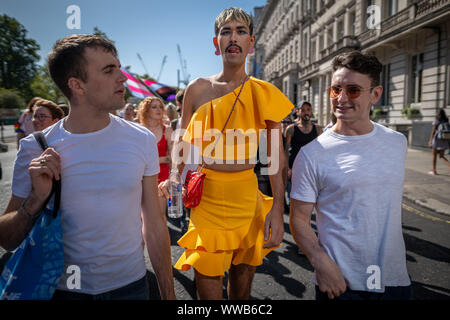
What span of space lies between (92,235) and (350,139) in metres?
1.51

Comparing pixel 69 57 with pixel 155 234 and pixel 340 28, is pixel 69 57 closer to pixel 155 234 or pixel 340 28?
pixel 155 234

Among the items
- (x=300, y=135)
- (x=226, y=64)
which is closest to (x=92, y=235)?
(x=226, y=64)

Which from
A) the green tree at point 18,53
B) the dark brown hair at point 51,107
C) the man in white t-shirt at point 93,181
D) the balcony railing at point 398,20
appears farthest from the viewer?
the green tree at point 18,53

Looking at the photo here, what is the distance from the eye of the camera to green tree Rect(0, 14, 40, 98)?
67.9 ft

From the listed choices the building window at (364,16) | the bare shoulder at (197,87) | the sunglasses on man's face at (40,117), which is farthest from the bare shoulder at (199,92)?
the building window at (364,16)

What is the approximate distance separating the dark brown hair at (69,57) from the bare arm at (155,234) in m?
0.67

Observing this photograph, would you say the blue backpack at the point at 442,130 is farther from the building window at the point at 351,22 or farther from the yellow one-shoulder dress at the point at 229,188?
the building window at the point at 351,22

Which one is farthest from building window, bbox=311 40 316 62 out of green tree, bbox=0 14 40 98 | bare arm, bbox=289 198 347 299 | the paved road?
bare arm, bbox=289 198 347 299

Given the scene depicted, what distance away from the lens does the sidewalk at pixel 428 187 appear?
245 inches

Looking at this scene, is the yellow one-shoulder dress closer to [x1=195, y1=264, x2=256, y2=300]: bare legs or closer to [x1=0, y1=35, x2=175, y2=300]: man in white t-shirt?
[x1=195, y1=264, x2=256, y2=300]: bare legs

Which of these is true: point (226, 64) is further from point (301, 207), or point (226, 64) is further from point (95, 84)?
point (301, 207)

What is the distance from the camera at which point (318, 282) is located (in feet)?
5.22

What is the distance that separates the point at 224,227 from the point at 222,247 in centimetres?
13

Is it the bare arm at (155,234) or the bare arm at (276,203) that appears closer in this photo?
the bare arm at (155,234)
